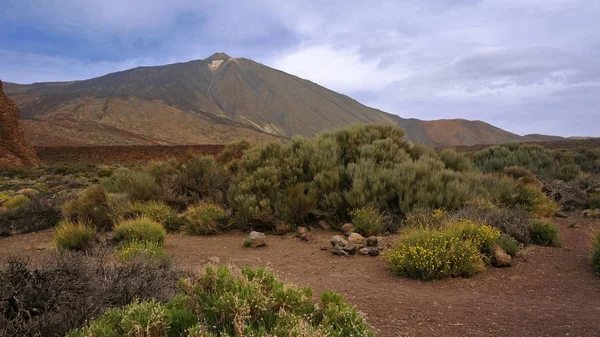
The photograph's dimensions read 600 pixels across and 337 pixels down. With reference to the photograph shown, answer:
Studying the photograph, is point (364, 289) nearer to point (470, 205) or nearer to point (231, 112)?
point (470, 205)

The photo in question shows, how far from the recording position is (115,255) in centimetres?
584

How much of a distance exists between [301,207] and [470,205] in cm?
369

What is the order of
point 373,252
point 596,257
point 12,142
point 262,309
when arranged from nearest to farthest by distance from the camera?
point 262,309, point 596,257, point 373,252, point 12,142

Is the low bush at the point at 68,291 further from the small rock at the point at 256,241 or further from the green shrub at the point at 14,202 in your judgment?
the green shrub at the point at 14,202

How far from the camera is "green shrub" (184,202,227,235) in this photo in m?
9.08

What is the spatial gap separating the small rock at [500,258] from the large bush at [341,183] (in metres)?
2.54

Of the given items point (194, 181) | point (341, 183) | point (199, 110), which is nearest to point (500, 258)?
point (341, 183)

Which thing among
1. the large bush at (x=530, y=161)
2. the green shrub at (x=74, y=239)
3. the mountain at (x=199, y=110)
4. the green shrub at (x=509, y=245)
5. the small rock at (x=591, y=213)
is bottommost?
the green shrub at (x=74, y=239)

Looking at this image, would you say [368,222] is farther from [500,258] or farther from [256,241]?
[500,258]

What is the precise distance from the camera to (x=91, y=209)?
9836mm

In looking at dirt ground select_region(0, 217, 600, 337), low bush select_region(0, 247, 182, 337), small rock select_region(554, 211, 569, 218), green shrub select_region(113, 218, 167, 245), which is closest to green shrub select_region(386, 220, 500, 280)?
dirt ground select_region(0, 217, 600, 337)

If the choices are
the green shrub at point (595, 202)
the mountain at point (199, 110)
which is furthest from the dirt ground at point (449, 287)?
the mountain at point (199, 110)

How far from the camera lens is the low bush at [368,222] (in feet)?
26.8

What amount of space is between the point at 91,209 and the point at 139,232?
3.14 meters
